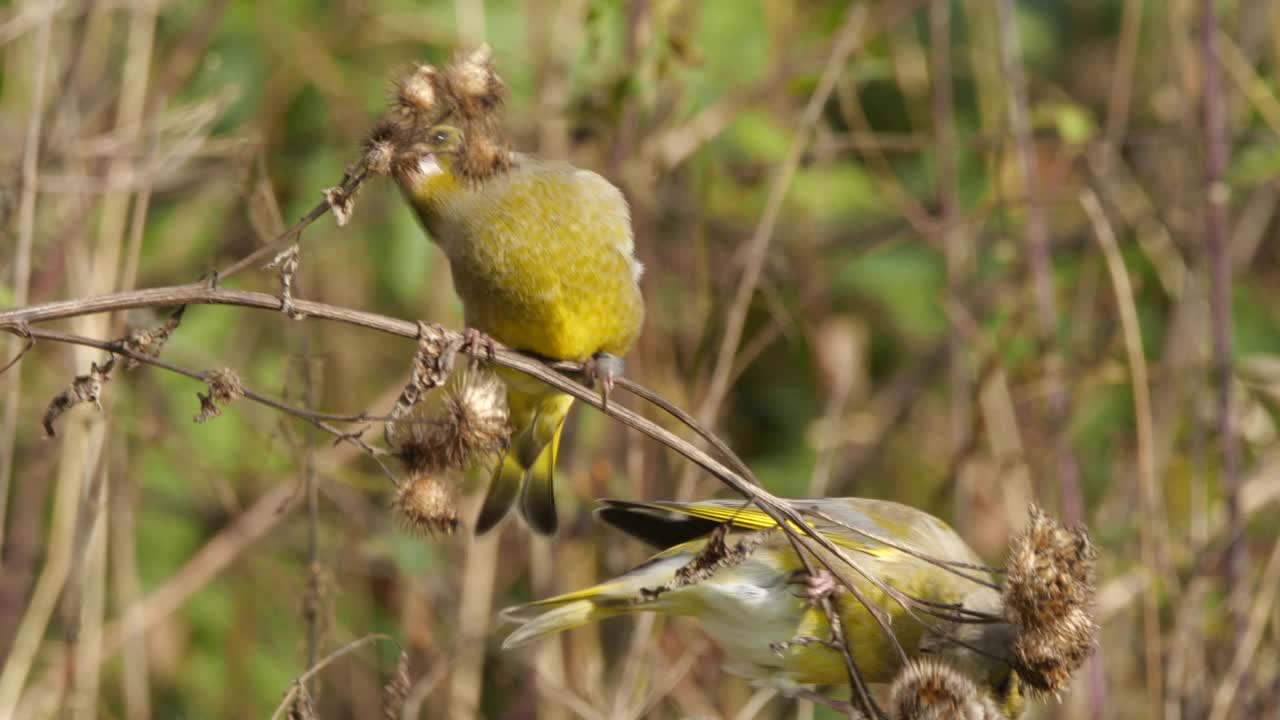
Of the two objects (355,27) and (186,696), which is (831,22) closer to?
(355,27)

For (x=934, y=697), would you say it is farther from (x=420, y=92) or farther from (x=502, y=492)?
(x=502, y=492)

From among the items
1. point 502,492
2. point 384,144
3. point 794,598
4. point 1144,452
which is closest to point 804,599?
point 794,598

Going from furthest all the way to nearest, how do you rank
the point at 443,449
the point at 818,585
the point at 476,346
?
the point at 818,585, the point at 476,346, the point at 443,449

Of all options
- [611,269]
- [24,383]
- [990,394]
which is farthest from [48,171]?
[990,394]

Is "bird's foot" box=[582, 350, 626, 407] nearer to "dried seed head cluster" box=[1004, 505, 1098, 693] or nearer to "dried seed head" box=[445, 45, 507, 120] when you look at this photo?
"dried seed head" box=[445, 45, 507, 120]

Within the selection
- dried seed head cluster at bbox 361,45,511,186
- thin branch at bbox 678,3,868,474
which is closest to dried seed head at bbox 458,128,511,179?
dried seed head cluster at bbox 361,45,511,186

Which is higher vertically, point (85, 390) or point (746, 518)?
point (746, 518)
